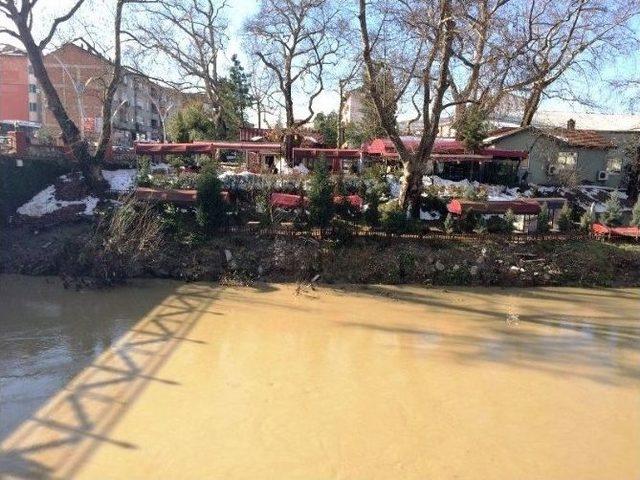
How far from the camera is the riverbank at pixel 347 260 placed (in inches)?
641

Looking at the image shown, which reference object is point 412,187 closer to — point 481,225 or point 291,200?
point 481,225

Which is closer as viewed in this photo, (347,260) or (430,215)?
(347,260)

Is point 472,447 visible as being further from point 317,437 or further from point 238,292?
point 238,292

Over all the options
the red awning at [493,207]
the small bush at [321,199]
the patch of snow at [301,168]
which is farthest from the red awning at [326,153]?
the red awning at [493,207]

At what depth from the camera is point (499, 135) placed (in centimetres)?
2903

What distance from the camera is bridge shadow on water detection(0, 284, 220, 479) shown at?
6.67 m

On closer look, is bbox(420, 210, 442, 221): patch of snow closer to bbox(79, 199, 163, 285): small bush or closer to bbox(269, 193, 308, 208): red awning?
bbox(269, 193, 308, 208): red awning

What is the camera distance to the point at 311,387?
9070 mm

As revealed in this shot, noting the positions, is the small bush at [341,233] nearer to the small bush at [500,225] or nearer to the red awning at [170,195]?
the red awning at [170,195]

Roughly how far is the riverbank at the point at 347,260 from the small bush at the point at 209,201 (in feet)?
1.95

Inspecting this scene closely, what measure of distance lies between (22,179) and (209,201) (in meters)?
7.61

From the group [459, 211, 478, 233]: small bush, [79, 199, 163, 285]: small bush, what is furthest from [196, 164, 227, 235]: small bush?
[459, 211, 478, 233]: small bush

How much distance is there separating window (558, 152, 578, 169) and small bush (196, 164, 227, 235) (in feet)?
66.9

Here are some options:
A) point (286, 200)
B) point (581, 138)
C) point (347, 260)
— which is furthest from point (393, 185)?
point (581, 138)
